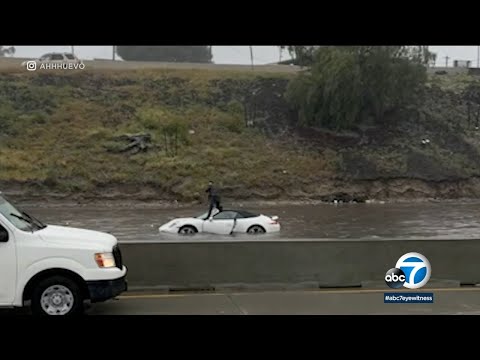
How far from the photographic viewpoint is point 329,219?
112 feet

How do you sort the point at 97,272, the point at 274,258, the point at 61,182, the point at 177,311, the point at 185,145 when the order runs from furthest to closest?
1. the point at 185,145
2. the point at 61,182
3. the point at 274,258
4. the point at 177,311
5. the point at 97,272

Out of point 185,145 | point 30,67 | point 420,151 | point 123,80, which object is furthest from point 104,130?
point 420,151

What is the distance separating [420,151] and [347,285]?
4244cm

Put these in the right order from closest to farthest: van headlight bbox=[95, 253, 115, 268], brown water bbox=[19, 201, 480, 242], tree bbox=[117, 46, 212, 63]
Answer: van headlight bbox=[95, 253, 115, 268] < brown water bbox=[19, 201, 480, 242] < tree bbox=[117, 46, 212, 63]

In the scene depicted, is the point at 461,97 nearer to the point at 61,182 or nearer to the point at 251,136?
the point at 251,136

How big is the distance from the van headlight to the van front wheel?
43cm

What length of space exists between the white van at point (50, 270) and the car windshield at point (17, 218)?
0.06 feet

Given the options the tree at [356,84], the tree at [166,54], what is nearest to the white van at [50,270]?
the tree at [356,84]

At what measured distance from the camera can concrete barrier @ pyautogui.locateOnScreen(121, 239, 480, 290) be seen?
11359 mm

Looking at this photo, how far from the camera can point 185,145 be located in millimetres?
50406

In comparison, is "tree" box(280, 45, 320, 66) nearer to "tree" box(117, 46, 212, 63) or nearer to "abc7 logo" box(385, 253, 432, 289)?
"tree" box(117, 46, 212, 63)

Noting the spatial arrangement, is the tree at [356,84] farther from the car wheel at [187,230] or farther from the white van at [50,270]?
the white van at [50,270]

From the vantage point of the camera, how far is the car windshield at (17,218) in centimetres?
880

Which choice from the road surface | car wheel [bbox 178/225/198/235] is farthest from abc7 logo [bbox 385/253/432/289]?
car wheel [bbox 178/225/198/235]
